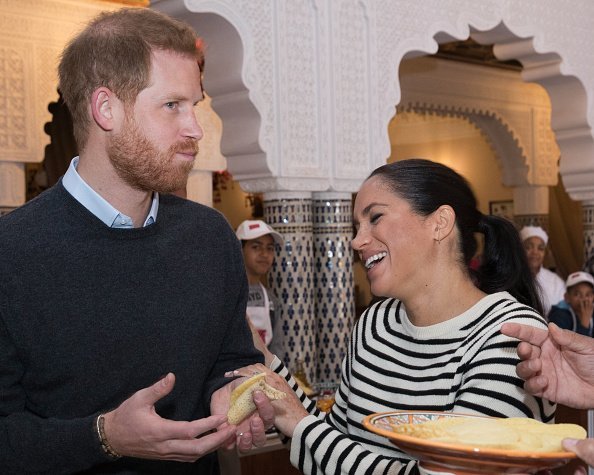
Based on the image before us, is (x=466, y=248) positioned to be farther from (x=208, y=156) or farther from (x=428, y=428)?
(x=208, y=156)

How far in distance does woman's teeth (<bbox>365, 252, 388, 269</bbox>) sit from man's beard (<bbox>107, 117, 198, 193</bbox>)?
0.62 metres

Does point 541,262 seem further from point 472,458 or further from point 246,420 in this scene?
point 472,458

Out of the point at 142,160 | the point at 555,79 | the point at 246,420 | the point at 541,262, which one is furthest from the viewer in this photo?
the point at 541,262

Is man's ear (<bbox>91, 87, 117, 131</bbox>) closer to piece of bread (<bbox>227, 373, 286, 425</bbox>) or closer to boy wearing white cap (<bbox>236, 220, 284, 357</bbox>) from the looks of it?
piece of bread (<bbox>227, 373, 286, 425</bbox>)

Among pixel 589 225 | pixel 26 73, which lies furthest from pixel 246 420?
pixel 589 225

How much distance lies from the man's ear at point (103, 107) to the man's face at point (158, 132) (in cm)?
3

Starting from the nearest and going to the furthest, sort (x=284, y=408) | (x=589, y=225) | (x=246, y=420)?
(x=246, y=420) < (x=284, y=408) < (x=589, y=225)

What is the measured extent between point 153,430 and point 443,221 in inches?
40.7

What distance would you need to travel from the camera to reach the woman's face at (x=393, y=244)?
2.23 m

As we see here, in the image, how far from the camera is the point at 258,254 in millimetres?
5719

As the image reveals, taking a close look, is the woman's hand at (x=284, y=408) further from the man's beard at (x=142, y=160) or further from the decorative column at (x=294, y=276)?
the decorative column at (x=294, y=276)

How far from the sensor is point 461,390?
6.45 feet

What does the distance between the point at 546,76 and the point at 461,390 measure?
6074 millimetres

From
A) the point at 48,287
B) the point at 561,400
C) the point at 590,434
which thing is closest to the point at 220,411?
the point at 48,287
